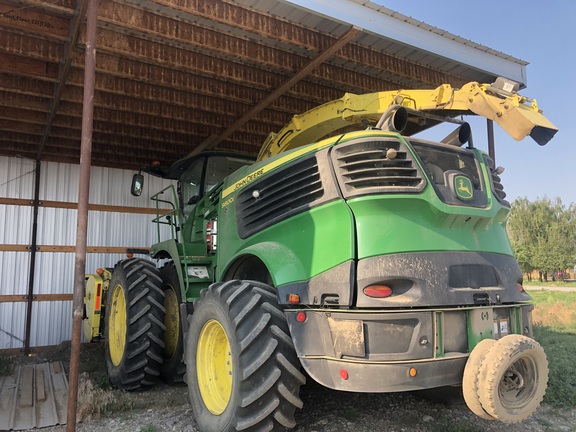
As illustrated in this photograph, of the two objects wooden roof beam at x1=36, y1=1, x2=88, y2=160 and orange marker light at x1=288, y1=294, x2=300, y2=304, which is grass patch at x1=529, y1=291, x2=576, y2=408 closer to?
orange marker light at x1=288, y1=294, x2=300, y2=304

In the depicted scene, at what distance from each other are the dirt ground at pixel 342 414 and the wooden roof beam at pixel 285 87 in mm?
4363

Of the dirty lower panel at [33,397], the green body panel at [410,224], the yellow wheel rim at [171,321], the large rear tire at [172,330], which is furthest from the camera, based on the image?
the yellow wheel rim at [171,321]

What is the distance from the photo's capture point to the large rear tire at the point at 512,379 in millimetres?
2887

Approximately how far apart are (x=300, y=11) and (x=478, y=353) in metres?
4.57

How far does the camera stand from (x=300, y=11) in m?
5.75

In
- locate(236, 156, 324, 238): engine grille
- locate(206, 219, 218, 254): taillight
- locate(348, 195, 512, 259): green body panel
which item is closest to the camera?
locate(348, 195, 512, 259): green body panel

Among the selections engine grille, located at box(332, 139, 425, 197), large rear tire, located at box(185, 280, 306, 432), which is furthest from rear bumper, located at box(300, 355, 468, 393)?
engine grille, located at box(332, 139, 425, 197)

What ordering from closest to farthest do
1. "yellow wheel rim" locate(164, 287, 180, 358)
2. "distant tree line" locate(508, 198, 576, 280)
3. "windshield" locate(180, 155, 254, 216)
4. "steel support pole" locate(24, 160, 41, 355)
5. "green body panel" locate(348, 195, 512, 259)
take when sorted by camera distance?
"green body panel" locate(348, 195, 512, 259), "yellow wheel rim" locate(164, 287, 180, 358), "windshield" locate(180, 155, 254, 216), "steel support pole" locate(24, 160, 41, 355), "distant tree line" locate(508, 198, 576, 280)

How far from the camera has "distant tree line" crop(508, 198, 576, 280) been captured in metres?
48.6

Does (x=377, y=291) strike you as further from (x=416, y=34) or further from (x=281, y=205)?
(x=416, y=34)

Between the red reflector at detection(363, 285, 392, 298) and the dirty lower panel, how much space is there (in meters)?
3.55

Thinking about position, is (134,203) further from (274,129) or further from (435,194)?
(435,194)

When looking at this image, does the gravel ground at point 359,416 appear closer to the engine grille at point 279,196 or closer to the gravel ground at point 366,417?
the gravel ground at point 366,417

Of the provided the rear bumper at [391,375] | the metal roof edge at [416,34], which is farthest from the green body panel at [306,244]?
the metal roof edge at [416,34]
